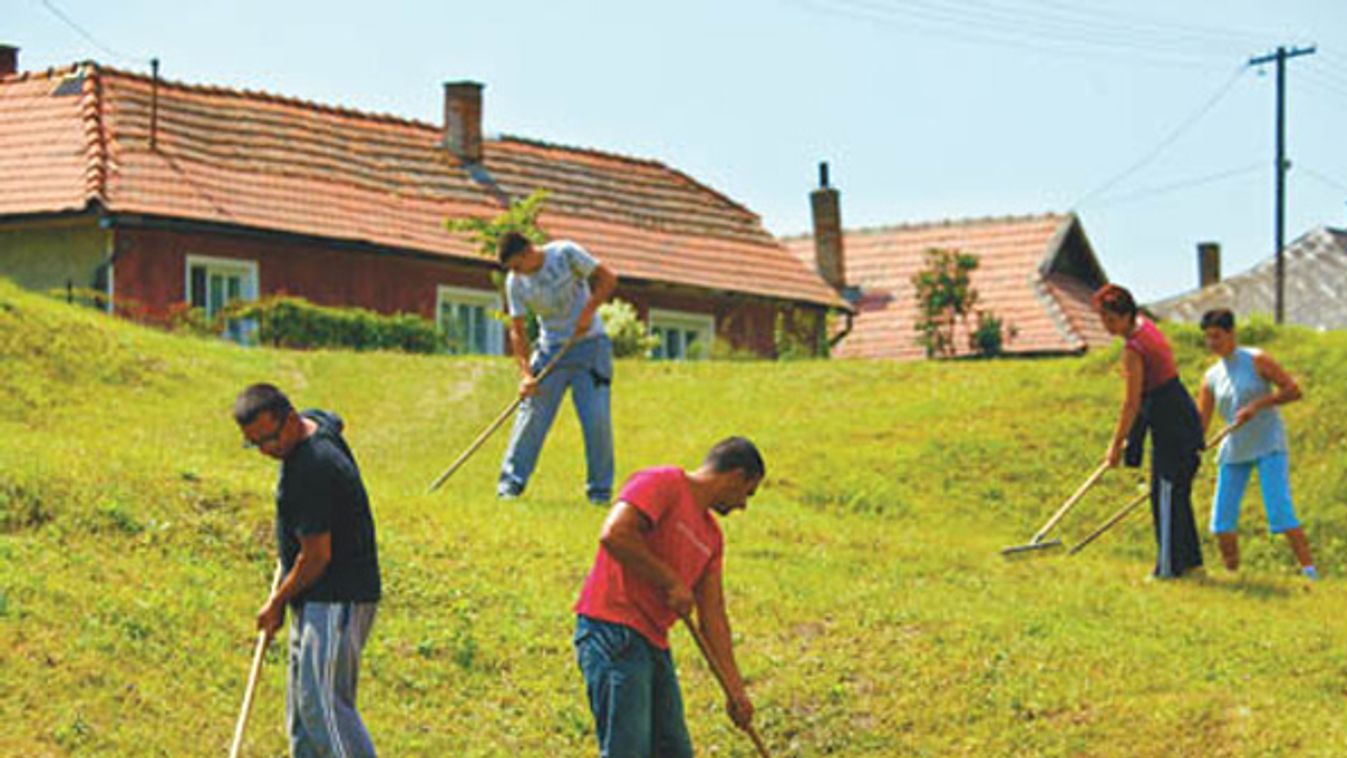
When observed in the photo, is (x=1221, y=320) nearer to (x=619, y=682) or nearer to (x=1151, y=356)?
(x=1151, y=356)

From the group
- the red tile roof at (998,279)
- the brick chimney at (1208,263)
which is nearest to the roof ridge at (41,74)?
the red tile roof at (998,279)

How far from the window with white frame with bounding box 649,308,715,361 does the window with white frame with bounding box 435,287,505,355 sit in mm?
3485

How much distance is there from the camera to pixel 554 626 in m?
13.4

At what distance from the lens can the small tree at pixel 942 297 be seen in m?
40.3

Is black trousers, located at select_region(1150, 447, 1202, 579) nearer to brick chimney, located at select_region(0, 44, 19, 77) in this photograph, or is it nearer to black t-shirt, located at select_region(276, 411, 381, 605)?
black t-shirt, located at select_region(276, 411, 381, 605)

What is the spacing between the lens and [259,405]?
9352 millimetres

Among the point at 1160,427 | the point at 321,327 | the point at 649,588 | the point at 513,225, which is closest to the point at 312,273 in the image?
the point at 513,225

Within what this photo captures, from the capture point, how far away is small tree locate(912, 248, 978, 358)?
40.3m

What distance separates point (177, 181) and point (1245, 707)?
24074 mm

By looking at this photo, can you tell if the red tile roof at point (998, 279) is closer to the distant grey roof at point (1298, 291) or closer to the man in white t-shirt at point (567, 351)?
the distant grey roof at point (1298, 291)

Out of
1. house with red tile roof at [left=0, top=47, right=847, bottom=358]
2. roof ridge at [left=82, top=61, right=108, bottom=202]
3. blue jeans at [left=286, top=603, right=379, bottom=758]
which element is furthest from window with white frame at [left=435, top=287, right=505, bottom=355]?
blue jeans at [left=286, top=603, right=379, bottom=758]

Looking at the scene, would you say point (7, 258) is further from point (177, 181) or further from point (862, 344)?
point (862, 344)

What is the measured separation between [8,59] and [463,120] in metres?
7.82

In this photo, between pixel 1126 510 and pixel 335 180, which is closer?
pixel 1126 510
